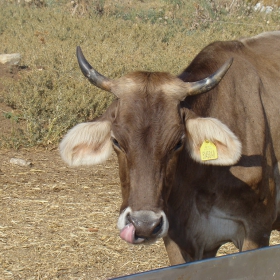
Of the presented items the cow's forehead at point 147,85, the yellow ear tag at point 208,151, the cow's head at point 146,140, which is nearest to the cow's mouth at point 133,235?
the cow's head at point 146,140

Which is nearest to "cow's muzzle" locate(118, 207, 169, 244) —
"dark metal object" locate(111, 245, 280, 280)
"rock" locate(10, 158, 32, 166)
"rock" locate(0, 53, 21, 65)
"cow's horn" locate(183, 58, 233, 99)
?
"dark metal object" locate(111, 245, 280, 280)

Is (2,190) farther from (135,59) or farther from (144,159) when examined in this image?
(135,59)

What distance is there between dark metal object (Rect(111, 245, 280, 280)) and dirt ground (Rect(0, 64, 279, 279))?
6.92 feet

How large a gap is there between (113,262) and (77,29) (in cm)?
1120

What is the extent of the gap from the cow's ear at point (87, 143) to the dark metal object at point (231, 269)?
1.26m

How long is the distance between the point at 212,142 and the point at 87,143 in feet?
2.77

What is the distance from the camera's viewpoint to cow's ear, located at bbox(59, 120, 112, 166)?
3.80 metres

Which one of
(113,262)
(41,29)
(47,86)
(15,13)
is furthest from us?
(15,13)

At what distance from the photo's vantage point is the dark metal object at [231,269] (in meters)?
2.74

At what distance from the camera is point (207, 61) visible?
441 centimetres

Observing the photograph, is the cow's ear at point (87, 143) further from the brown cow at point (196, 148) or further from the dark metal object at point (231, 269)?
the dark metal object at point (231, 269)

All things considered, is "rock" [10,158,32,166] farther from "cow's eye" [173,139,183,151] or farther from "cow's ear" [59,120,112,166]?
"cow's eye" [173,139,183,151]

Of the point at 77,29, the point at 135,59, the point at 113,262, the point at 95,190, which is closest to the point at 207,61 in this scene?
the point at 113,262

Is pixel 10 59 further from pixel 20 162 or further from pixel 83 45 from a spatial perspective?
pixel 20 162
